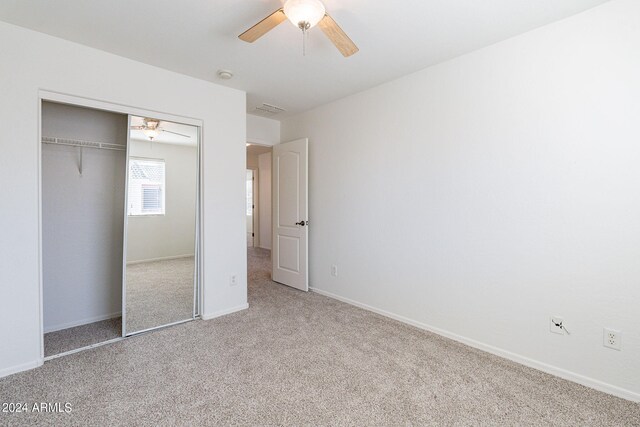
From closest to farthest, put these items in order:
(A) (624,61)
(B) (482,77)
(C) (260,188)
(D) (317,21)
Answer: (D) (317,21) < (A) (624,61) < (B) (482,77) < (C) (260,188)

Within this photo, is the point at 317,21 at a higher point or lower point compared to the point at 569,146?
higher

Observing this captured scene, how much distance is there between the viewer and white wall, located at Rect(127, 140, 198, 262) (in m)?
3.02

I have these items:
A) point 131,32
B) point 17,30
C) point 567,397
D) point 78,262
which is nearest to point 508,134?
point 567,397

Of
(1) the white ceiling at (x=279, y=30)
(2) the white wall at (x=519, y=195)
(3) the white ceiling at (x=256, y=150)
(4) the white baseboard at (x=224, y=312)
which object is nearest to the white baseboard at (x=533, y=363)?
(2) the white wall at (x=519, y=195)

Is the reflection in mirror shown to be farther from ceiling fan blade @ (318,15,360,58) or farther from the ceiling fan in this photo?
ceiling fan blade @ (318,15,360,58)

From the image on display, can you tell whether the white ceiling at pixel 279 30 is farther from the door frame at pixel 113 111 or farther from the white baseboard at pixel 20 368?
the white baseboard at pixel 20 368

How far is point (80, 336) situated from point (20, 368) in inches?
22.9

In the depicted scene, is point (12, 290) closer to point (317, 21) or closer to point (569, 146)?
point (317, 21)

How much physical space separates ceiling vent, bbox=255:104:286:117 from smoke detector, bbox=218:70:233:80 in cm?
90

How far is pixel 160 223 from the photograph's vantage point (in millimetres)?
3100

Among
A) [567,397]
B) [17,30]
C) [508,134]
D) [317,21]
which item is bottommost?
[567,397]

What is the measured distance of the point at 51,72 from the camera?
230 centimetres

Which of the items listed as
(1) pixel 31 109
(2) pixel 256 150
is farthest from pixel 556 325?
(2) pixel 256 150

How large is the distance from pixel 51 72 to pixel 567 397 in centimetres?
429
